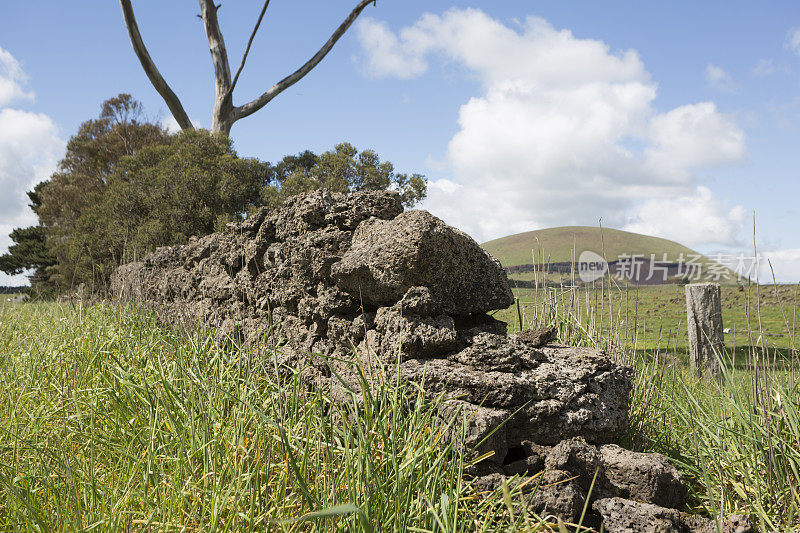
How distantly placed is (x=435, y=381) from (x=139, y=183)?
9203mm

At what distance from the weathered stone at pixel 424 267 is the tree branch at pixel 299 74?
10.8 meters

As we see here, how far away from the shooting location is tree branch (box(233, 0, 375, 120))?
1281cm

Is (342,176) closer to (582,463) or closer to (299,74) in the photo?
(299,74)

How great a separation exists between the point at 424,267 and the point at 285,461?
1194 mm

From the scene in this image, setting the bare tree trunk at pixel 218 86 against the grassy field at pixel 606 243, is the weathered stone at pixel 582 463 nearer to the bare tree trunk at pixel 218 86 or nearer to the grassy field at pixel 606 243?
the bare tree trunk at pixel 218 86

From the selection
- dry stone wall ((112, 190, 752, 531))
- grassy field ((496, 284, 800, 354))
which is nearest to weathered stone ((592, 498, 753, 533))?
Result: dry stone wall ((112, 190, 752, 531))

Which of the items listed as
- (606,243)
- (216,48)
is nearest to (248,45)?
(216,48)

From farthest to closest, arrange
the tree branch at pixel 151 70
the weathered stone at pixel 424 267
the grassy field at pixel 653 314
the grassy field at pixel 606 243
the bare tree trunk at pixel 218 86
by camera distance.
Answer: the grassy field at pixel 606 243 → the bare tree trunk at pixel 218 86 → the tree branch at pixel 151 70 → the grassy field at pixel 653 314 → the weathered stone at pixel 424 267

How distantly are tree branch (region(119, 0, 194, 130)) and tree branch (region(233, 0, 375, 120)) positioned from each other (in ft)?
4.25

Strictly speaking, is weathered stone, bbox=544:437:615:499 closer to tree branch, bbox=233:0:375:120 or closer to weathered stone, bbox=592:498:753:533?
weathered stone, bbox=592:498:753:533

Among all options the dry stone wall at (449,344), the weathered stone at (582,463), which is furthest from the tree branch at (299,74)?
the weathered stone at (582,463)

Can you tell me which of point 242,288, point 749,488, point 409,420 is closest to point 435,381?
point 409,420

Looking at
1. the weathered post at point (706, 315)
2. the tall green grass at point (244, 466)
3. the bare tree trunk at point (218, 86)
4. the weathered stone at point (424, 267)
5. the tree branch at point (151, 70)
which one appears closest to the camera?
the tall green grass at point (244, 466)

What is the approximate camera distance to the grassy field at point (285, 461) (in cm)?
202
